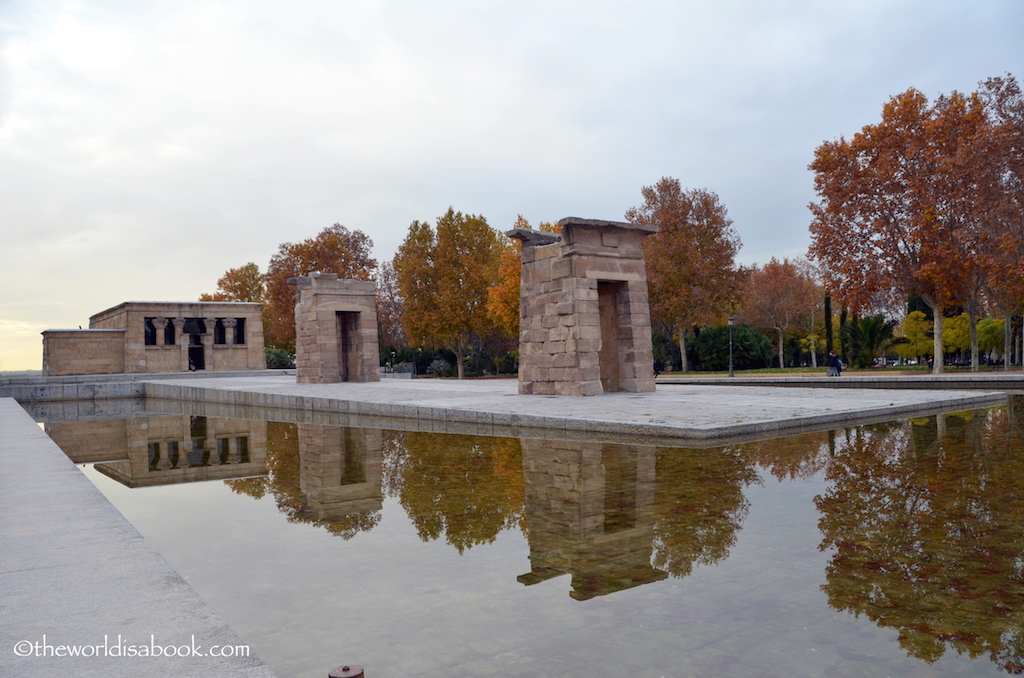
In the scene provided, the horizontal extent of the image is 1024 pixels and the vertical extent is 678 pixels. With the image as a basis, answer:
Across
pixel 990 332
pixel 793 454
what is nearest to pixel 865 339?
pixel 990 332

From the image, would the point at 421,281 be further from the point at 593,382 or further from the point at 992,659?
the point at 992,659

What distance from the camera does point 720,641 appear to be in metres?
2.80

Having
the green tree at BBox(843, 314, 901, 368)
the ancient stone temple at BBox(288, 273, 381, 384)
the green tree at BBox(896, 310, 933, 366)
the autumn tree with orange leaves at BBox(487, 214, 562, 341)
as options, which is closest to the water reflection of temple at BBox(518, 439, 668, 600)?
the ancient stone temple at BBox(288, 273, 381, 384)

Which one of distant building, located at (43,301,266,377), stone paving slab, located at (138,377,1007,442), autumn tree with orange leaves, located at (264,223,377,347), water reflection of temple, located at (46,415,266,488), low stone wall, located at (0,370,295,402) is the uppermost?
autumn tree with orange leaves, located at (264,223,377,347)

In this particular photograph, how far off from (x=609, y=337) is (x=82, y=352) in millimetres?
32406

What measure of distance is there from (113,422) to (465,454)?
11.4 meters

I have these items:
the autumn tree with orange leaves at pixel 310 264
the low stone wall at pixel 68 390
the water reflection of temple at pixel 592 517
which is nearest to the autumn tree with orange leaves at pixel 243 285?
the autumn tree with orange leaves at pixel 310 264

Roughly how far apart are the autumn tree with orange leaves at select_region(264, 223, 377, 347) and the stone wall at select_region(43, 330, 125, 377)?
42.2ft

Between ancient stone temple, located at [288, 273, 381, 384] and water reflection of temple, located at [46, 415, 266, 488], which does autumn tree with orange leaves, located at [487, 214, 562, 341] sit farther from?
water reflection of temple, located at [46, 415, 266, 488]

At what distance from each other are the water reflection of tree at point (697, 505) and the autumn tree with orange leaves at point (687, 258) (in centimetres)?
3001

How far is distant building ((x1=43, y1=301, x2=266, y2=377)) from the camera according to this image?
125 ft

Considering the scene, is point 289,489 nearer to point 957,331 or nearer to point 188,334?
point 188,334

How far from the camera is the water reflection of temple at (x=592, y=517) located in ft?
12.1

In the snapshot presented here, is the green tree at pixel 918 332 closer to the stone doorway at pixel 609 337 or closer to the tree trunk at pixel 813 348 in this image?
the tree trunk at pixel 813 348
